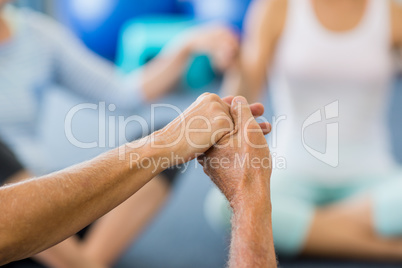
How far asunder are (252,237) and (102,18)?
3.62m

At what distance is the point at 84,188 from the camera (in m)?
0.61

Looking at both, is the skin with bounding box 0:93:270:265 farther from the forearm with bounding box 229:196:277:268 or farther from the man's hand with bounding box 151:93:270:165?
the forearm with bounding box 229:196:277:268

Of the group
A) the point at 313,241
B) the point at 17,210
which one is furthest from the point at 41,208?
the point at 313,241

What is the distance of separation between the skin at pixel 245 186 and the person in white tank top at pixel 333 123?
2.32 ft

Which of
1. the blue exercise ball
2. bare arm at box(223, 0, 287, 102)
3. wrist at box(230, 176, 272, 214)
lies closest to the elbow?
wrist at box(230, 176, 272, 214)

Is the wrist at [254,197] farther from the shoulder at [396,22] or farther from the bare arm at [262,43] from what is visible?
the shoulder at [396,22]

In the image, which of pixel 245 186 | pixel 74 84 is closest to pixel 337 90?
pixel 74 84

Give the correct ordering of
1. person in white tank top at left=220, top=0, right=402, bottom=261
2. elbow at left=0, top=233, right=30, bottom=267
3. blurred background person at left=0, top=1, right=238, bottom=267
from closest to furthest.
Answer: elbow at left=0, top=233, right=30, bottom=267 < blurred background person at left=0, top=1, right=238, bottom=267 < person in white tank top at left=220, top=0, right=402, bottom=261

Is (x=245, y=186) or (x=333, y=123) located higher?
(x=333, y=123)

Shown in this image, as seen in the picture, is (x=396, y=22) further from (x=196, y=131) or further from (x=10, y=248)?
(x=10, y=248)

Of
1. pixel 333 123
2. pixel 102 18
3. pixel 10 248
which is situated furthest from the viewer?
pixel 102 18

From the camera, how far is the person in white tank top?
1.41 m

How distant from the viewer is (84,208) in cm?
61

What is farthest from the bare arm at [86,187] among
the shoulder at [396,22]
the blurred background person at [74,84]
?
the shoulder at [396,22]
